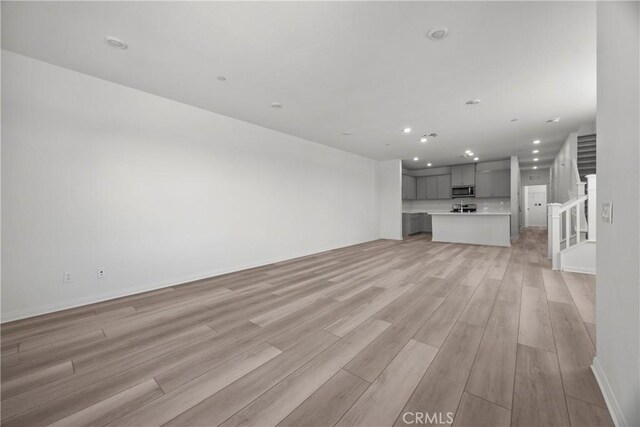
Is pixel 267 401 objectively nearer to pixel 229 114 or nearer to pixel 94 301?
pixel 94 301

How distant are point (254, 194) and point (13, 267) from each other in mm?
2958

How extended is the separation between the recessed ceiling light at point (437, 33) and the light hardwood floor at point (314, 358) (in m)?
2.64

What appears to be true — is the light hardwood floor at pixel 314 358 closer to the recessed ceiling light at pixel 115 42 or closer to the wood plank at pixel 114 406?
the wood plank at pixel 114 406

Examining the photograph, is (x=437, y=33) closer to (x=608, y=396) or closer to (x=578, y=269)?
(x=608, y=396)

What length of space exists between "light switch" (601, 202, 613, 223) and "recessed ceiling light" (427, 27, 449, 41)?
1.80 metres

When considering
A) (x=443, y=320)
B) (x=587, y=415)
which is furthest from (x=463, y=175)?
(x=587, y=415)

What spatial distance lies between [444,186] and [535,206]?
626 cm

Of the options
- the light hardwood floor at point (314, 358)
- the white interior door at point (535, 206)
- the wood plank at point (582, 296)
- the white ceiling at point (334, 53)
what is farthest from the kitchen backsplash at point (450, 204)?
the light hardwood floor at point (314, 358)

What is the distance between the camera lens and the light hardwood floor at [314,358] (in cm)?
130

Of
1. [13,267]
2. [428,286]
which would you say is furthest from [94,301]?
[428,286]

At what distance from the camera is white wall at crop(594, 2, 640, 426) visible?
1051 millimetres

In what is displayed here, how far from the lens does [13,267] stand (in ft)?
7.98

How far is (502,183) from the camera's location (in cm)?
821

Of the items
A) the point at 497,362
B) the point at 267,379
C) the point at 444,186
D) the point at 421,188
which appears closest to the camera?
the point at 267,379
